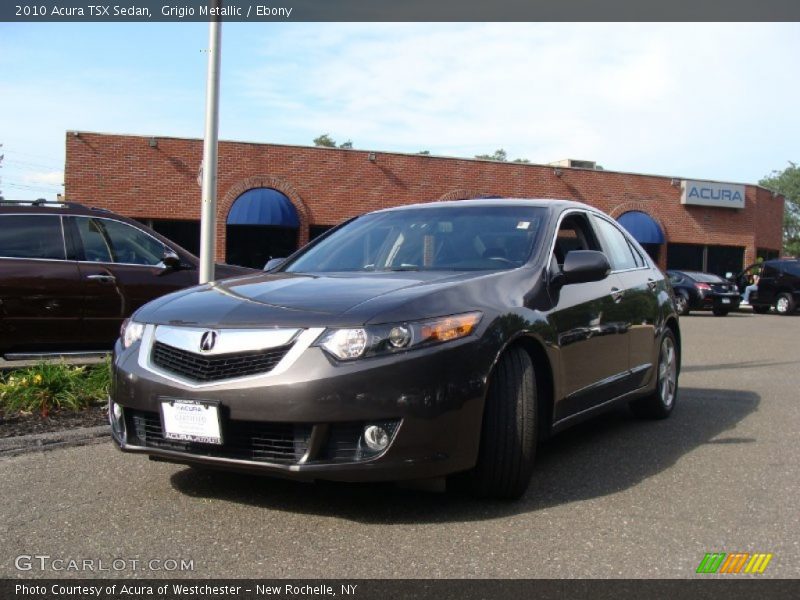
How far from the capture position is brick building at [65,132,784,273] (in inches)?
1019

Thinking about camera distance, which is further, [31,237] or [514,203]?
[31,237]

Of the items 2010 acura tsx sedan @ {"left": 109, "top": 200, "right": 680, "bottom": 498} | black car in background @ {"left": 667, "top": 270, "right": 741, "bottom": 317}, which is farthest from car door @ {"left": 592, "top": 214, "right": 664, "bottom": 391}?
black car in background @ {"left": 667, "top": 270, "right": 741, "bottom": 317}

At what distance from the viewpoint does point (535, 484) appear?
4.45m

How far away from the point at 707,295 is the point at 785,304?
3.14 meters

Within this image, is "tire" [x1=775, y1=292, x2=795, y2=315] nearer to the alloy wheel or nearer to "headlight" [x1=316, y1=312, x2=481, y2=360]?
the alloy wheel

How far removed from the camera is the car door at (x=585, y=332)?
4582mm

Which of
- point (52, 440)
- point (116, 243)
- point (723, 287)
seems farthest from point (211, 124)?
point (723, 287)

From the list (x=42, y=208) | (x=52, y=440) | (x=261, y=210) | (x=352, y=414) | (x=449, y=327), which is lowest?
(x=52, y=440)

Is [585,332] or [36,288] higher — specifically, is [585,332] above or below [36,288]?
above

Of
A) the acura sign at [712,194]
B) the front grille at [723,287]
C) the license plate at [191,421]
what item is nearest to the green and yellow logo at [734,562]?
the license plate at [191,421]

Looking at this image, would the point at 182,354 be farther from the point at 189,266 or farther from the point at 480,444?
the point at 189,266

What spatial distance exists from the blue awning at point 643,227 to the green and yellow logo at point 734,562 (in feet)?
100

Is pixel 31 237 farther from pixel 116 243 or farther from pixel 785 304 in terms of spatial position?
pixel 785 304

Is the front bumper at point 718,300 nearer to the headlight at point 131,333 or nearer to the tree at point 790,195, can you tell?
the headlight at point 131,333
